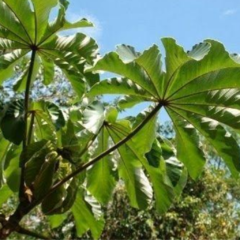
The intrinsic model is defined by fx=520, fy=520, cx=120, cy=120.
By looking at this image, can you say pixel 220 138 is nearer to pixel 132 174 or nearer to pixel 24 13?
pixel 132 174

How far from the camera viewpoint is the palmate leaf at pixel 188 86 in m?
2.11

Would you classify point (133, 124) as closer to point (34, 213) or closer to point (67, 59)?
point (67, 59)

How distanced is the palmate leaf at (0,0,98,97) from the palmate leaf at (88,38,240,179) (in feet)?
0.79

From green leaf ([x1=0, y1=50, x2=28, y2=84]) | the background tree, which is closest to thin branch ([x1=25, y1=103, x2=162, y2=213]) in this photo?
the background tree

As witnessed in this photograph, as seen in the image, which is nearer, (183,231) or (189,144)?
(189,144)

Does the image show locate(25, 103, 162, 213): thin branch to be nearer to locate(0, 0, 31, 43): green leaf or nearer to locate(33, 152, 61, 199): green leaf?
locate(33, 152, 61, 199): green leaf

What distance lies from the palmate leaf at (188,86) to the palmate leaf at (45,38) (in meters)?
0.24

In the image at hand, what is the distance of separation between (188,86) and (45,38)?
688mm

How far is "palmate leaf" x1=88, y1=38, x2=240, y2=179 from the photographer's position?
2107 mm

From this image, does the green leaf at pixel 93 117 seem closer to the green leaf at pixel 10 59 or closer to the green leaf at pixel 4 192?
the green leaf at pixel 10 59

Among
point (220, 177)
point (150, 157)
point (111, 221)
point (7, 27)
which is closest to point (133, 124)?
Result: point (150, 157)

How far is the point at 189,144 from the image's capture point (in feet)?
8.28

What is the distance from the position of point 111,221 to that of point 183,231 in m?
1.27

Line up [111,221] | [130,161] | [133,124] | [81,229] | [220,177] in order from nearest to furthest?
[133,124] < [130,161] < [81,229] < [111,221] < [220,177]
